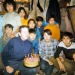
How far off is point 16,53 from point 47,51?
592 mm

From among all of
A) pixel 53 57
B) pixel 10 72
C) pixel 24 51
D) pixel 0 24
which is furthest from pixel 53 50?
pixel 0 24

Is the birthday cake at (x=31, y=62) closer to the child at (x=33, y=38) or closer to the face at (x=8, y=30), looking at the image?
the child at (x=33, y=38)

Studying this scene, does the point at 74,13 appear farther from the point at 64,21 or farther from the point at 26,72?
the point at 26,72

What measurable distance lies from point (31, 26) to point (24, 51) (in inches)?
34.4

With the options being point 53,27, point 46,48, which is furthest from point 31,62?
point 53,27

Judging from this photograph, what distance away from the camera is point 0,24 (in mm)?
3783

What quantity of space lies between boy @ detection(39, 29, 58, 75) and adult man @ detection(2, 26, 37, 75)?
15.7 inches

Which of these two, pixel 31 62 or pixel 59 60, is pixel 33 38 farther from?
pixel 31 62

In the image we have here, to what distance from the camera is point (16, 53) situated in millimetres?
2881

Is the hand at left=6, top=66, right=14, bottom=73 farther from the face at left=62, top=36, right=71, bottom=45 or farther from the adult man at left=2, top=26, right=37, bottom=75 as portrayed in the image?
the face at left=62, top=36, right=71, bottom=45

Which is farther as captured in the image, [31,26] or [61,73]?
[31,26]

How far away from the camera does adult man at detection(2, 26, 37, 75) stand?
281cm

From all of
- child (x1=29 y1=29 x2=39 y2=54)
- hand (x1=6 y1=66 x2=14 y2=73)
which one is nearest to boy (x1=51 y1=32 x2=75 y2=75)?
child (x1=29 y1=29 x2=39 y2=54)

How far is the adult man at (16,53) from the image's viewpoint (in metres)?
2.81
